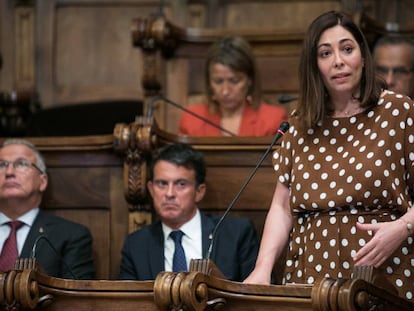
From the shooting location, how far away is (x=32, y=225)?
10.1 ft

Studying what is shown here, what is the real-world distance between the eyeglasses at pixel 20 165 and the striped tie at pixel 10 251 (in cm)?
17

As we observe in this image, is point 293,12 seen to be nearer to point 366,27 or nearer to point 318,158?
point 366,27

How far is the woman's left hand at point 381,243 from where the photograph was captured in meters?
2.16

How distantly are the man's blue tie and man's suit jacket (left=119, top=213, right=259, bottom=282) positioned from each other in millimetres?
36

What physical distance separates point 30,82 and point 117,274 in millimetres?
1660

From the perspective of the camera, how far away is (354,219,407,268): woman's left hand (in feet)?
7.09

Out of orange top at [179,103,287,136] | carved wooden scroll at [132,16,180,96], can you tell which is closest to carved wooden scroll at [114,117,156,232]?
orange top at [179,103,287,136]

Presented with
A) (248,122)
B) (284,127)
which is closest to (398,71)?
(248,122)

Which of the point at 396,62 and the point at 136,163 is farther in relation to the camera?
the point at 396,62

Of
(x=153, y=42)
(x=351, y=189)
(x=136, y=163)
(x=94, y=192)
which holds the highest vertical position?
(x=153, y=42)

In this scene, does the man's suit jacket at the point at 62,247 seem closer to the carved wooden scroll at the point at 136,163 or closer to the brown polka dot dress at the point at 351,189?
the carved wooden scroll at the point at 136,163

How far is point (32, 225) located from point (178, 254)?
0.47 meters

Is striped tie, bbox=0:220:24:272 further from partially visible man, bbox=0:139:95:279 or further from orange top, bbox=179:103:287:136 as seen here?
orange top, bbox=179:103:287:136

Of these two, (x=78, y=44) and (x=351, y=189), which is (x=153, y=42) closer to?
(x=78, y=44)
